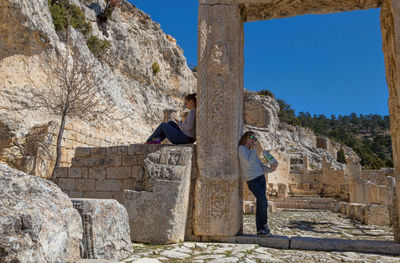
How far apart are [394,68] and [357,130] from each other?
74177mm

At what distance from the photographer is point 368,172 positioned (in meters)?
19.4

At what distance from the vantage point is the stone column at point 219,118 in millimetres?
4492

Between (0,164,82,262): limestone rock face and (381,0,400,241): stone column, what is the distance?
4.18 m

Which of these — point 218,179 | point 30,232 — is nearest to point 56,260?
point 30,232

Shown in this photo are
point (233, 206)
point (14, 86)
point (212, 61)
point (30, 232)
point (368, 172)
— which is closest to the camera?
point (30, 232)

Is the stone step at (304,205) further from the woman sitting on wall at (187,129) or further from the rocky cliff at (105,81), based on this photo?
the woman sitting on wall at (187,129)

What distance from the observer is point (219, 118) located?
4.73 m

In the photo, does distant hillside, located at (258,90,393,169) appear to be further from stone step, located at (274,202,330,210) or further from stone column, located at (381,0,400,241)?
stone column, located at (381,0,400,241)

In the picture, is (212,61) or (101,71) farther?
(101,71)

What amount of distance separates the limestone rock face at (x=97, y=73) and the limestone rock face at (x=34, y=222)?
6.89m

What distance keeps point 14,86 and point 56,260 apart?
1119 centimetres

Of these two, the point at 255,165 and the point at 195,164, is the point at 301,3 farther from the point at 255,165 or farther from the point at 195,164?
the point at 195,164

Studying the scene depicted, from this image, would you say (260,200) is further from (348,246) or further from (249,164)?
(348,246)

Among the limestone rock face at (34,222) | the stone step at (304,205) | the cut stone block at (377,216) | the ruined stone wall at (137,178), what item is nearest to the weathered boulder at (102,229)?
the limestone rock face at (34,222)
